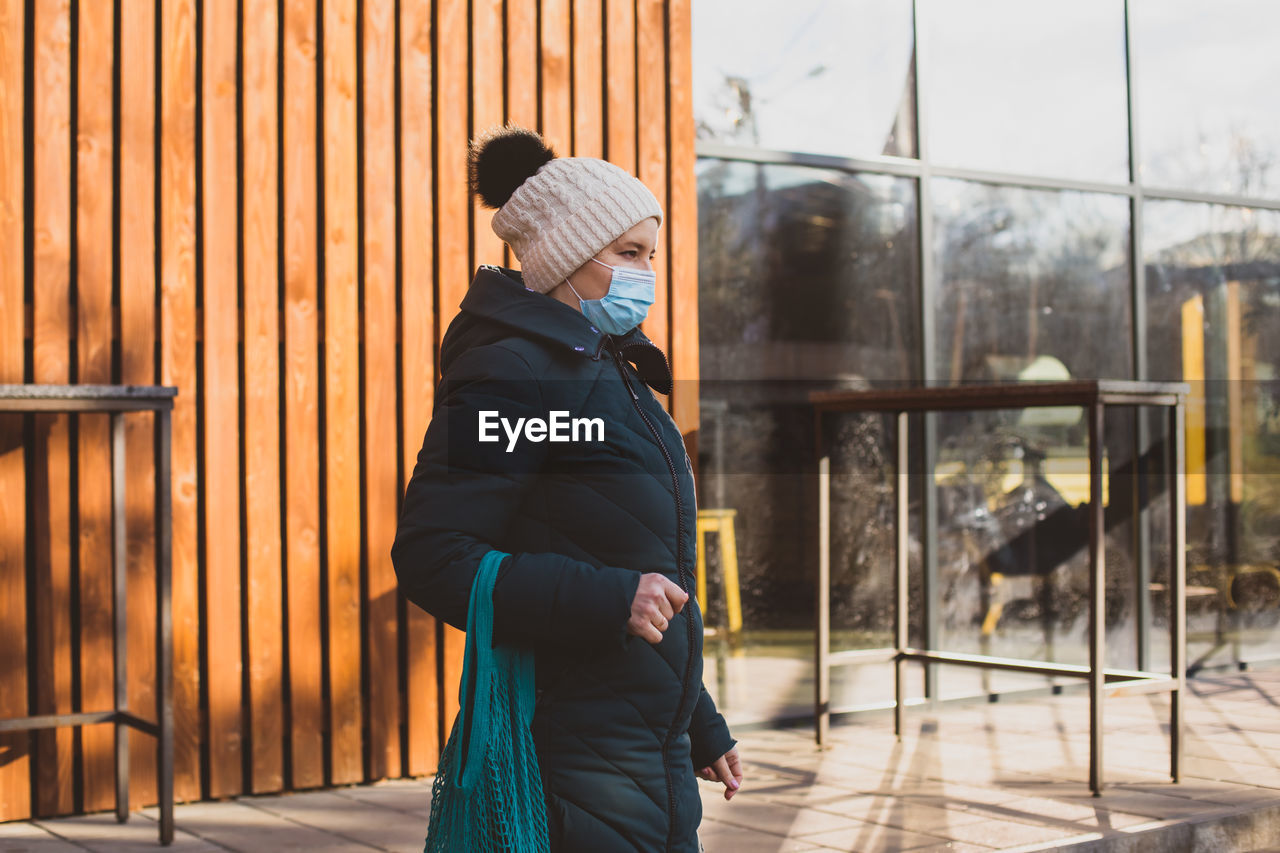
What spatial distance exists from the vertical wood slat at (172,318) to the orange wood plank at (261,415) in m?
0.17

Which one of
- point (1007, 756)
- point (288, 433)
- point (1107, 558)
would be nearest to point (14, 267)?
point (288, 433)

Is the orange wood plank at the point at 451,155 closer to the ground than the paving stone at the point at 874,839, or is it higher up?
higher up

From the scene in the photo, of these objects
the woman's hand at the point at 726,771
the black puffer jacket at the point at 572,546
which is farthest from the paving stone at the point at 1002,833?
the black puffer jacket at the point at 572,546

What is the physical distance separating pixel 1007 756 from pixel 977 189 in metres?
2.81

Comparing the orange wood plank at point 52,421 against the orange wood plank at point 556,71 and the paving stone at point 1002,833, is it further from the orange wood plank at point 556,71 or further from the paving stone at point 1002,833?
the paving stone at point 1002,833

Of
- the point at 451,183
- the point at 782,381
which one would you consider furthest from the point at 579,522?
the point at 782,381

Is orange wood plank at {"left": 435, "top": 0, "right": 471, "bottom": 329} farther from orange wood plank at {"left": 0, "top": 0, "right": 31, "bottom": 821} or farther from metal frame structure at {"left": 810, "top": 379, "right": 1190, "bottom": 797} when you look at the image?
metal frame structure at {"left": 810, "top": 379, "right": 1190, "bottom": 797}

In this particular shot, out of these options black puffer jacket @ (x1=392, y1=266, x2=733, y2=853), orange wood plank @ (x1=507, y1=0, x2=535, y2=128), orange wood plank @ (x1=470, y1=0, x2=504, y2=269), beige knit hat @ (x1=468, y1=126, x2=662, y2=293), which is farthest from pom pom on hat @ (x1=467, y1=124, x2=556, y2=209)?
orange wood plank @ (x1=507, y1=0, x2=535, y2=128)

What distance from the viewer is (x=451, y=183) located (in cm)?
→ 500

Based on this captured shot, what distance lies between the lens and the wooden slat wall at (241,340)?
431 cm

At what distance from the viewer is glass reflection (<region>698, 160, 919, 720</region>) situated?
5930 mm

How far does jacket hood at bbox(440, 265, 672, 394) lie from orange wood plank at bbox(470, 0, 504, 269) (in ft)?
10.0

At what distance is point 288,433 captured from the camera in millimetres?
4672

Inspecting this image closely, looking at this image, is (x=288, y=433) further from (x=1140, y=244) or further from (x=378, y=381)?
(x=1140, y=244)
